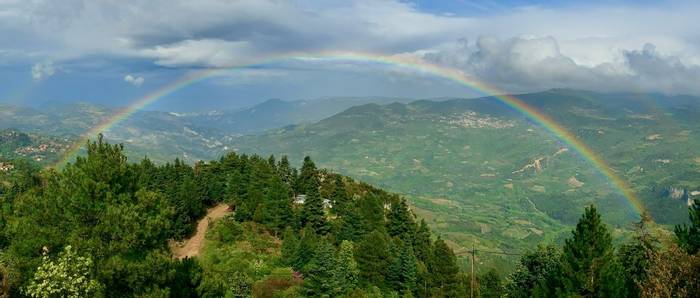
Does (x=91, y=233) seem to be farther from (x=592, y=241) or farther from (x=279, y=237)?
(x=279, y=237)

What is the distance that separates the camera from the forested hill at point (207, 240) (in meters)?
27.2

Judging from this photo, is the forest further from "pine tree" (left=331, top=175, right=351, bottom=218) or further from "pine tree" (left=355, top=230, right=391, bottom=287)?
"pine tree" (left=331, top=175, right=351, bottom=218)

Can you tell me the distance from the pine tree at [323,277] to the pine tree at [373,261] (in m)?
17.2

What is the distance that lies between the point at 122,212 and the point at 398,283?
2025 inches

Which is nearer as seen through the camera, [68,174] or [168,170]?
[68,174]

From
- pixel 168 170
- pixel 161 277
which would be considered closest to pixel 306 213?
pixel 168 170

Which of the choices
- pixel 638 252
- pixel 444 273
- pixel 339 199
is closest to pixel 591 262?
pixel 638 252

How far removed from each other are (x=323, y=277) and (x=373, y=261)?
748 inches

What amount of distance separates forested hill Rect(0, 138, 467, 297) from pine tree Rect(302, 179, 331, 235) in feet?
0.78

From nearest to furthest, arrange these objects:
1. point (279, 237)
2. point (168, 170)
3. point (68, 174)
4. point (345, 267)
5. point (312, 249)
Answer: point (68, 174), point (345, 267), point (312, 249), point (279, 237), point (168, 170)

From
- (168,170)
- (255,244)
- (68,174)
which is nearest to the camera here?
(68,174)

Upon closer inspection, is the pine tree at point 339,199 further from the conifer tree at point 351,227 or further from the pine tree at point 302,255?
the pine tree at point 302,255

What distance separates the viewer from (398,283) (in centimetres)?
7238

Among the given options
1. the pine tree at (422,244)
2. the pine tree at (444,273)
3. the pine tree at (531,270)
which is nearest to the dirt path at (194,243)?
the pine tree at (444,273)
